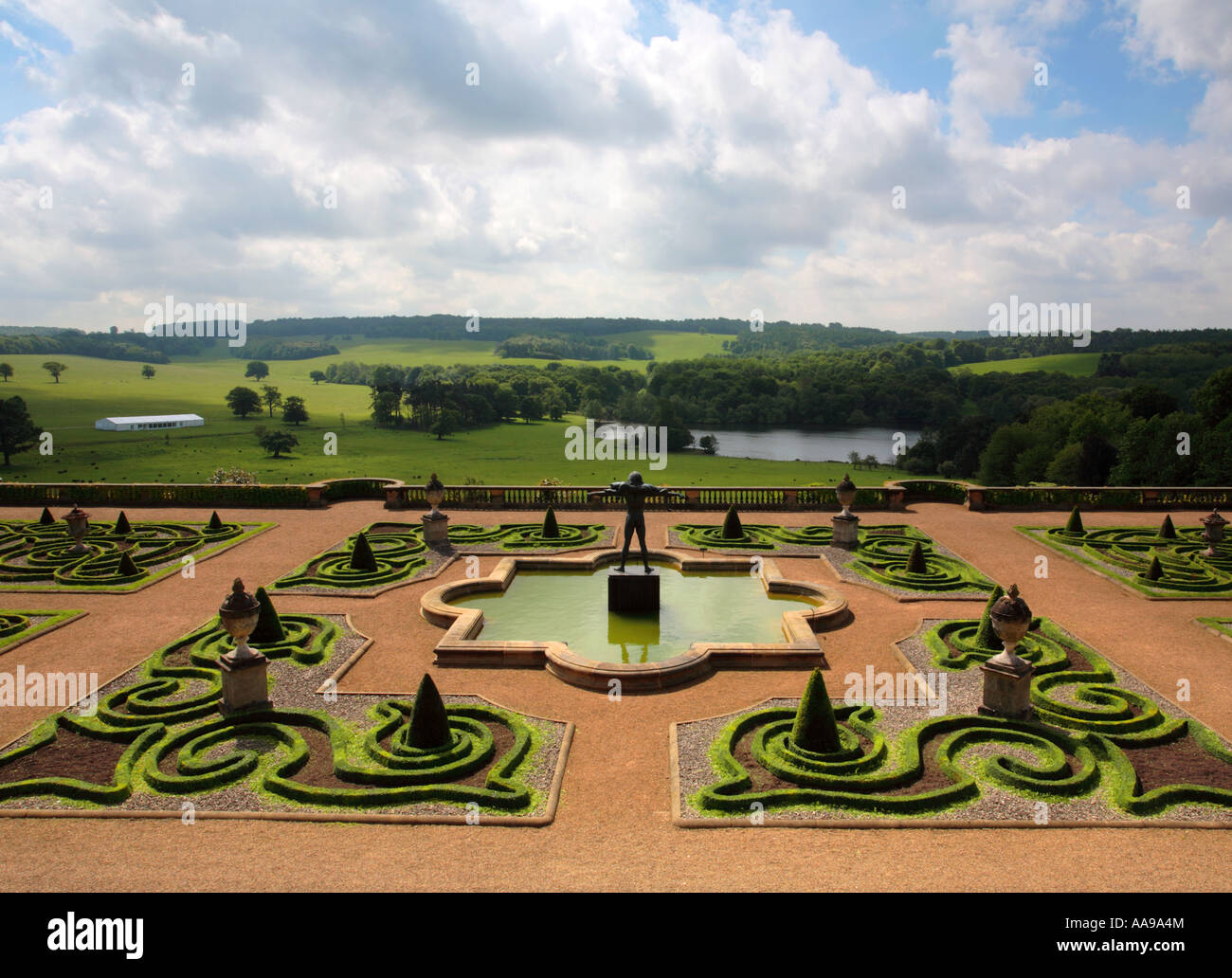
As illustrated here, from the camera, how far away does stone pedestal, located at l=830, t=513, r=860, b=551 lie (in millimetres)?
28500

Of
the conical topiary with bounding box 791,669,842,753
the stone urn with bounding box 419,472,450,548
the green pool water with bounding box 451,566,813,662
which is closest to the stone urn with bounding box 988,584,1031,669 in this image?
the conical topiary with bounding box 791,669,842,753

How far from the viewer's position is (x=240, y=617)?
15.2m

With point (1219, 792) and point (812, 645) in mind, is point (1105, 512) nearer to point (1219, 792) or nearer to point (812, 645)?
point (812, 645)

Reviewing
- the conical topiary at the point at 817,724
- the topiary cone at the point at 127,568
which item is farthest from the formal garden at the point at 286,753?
the topiary cone at the point at 127,568

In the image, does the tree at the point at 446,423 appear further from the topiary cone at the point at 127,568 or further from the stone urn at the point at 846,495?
the stone urn at the point at 846,495

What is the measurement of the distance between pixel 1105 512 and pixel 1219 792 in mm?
25523

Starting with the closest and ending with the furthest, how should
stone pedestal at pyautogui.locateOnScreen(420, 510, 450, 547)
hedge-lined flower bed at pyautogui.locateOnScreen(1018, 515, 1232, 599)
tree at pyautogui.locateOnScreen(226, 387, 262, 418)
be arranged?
hedge-lined flower bed at pyautogui.locateOnScreen(1018, 515, 1232, 599), stone pedestal at pyautogui.locateOnScreen(420, 510, 450, 547), tree at pyautogui.locateOnScreen(226, 387, 262, 418)

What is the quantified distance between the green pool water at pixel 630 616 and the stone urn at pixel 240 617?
6011 millimetres

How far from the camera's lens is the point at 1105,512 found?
34.5m

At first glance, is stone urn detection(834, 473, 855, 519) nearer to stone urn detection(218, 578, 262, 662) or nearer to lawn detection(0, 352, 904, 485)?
stone urn detection(218, 578, 262, 662)

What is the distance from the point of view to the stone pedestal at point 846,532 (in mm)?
28500

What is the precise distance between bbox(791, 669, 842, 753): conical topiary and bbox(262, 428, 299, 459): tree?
79373 mm

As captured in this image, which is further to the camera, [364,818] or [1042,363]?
[1042,363]

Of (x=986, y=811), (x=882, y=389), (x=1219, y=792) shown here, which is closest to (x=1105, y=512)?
(x=1219, y=792)
